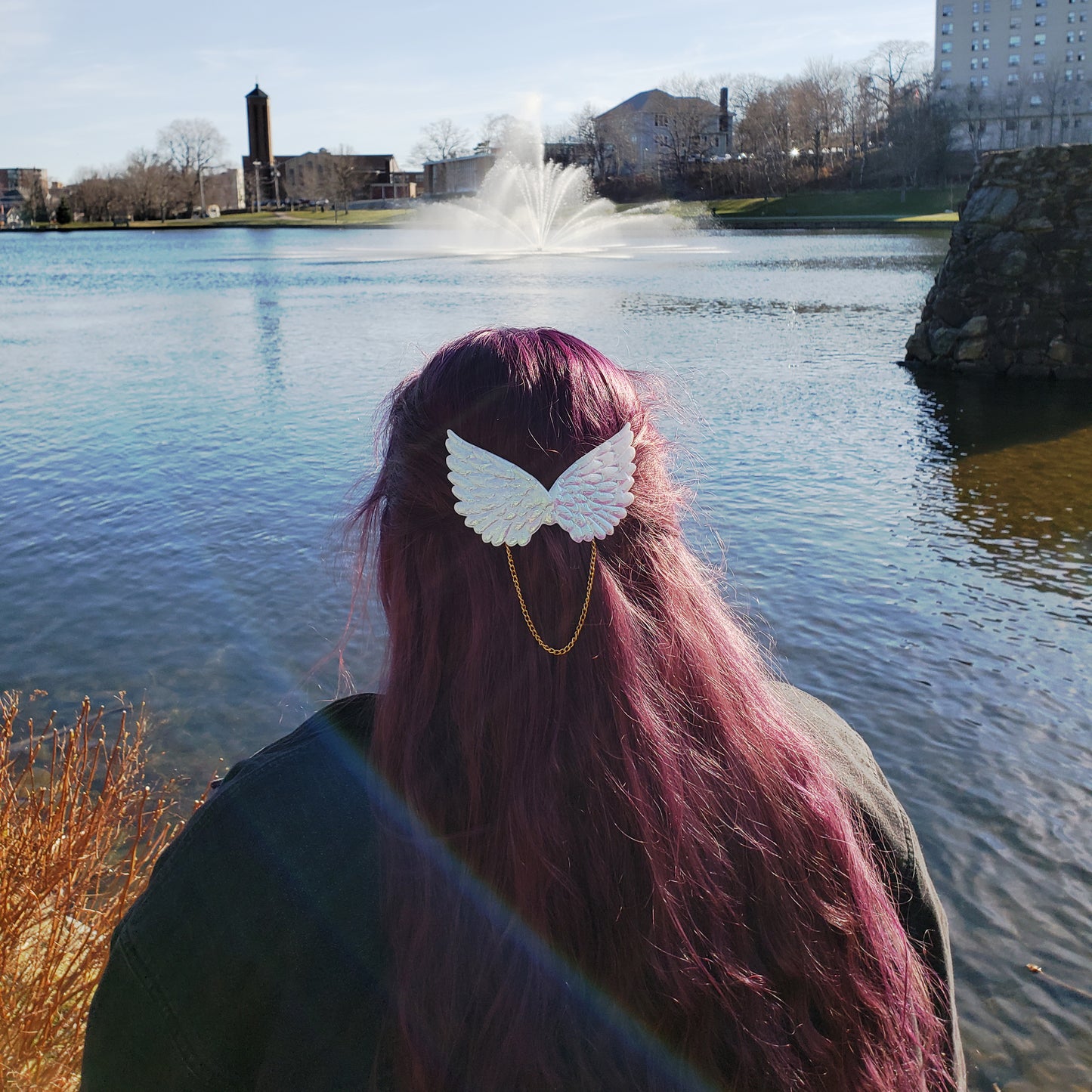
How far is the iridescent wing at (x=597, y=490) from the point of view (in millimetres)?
1268

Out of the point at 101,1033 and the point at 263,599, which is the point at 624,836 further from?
the point at 263,599

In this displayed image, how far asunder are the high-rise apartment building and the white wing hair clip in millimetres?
110068

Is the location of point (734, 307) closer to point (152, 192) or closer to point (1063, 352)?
point (1063, 352)

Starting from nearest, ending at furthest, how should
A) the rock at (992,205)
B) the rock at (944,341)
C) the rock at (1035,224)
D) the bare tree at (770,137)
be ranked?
the rock at (1035,224) → the rock at (992,205) → the rock at (944,341) → the bare tree at (770,137)

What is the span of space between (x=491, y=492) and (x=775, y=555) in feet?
26.1

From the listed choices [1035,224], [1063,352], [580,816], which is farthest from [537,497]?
[1035,224]

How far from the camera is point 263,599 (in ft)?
27.2

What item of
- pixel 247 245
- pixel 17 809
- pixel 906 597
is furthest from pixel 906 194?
pixel 17 809

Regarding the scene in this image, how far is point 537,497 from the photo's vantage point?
4.11ft

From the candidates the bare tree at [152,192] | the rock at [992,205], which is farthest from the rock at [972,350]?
the bare tree at [152,192]

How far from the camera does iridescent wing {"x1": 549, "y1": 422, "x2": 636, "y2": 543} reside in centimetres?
127

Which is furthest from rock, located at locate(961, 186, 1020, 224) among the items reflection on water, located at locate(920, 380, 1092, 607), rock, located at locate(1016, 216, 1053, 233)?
reflection on water, located at locate(920, 380, 1092, 607)

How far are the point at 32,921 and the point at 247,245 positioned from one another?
68064 millimetres

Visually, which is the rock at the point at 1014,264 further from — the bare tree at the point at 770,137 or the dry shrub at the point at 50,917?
the bare tree at the point at 770,137
